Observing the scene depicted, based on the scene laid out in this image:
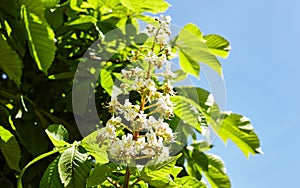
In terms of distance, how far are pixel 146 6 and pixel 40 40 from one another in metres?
0.29

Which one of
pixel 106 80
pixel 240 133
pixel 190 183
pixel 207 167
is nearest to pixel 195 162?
pixel 207 167

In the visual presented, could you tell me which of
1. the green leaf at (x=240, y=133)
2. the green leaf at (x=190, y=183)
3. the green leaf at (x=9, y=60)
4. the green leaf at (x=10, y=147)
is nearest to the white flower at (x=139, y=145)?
the green leaf at (x=190, y=183)

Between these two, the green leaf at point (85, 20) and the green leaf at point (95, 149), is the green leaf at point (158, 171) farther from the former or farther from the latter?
the green leaf at point (85, 20)

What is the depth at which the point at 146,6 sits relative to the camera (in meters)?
1.23

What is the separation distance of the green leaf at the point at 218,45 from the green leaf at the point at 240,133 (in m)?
0.18

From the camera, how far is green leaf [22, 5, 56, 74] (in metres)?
1.17

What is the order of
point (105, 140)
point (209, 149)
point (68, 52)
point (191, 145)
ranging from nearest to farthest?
1. point (105, 140)
2. point (68, 52)
3. point (191, 145)
4. point (209, 149)

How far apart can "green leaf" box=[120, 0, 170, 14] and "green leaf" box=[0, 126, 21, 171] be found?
421 millimetres

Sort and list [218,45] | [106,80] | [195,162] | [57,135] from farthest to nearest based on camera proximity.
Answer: [195,162] < [218,45] < [106,80] < [57,135]

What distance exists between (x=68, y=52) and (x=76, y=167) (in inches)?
27.0

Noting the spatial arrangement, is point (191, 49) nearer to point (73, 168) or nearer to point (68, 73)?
point (68, 73)

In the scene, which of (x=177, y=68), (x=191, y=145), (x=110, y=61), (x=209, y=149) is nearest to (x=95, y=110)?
(x=110, y=61)

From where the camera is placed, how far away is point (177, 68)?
1.32 metres

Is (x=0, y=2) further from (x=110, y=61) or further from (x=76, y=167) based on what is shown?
(x=76, y=167)
